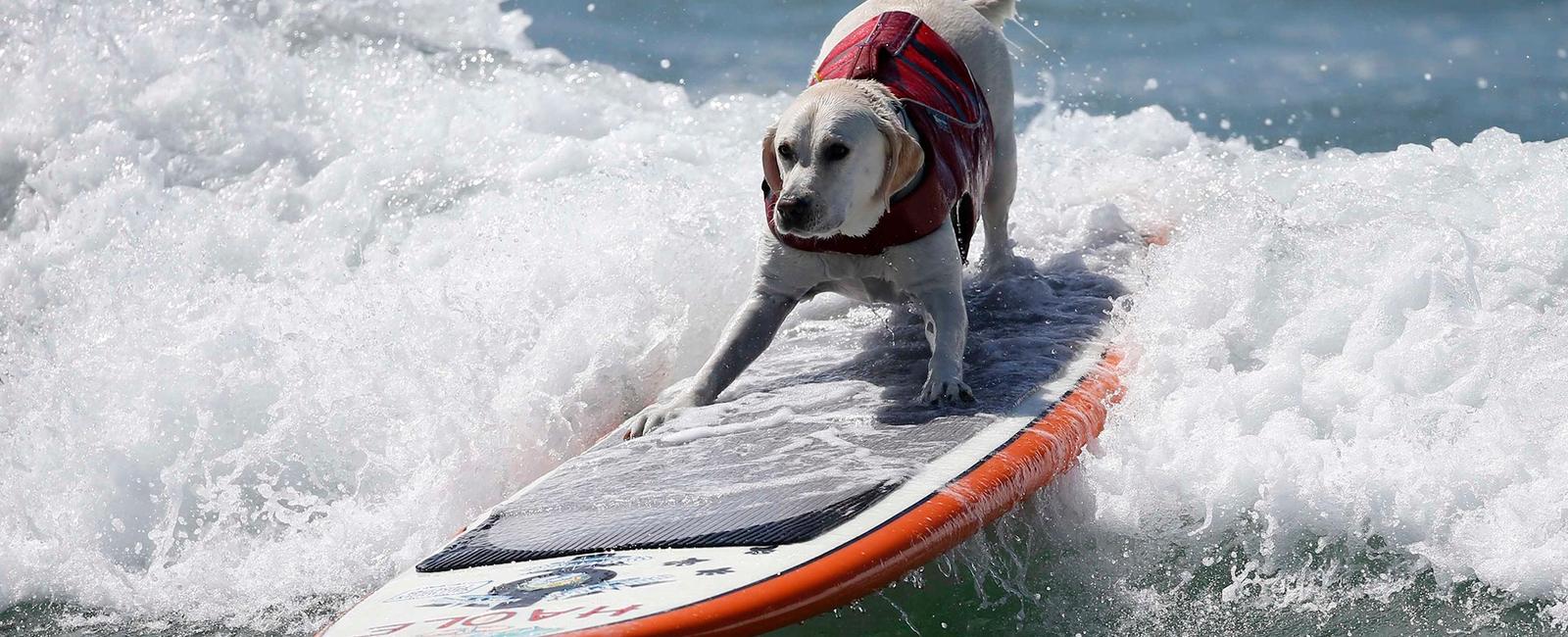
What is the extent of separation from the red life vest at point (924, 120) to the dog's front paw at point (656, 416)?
59 centimetres

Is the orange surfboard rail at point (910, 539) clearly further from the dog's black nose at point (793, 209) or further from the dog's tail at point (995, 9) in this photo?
the dog's tail at point (995, 9)

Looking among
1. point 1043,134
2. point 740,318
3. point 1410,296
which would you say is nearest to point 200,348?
point 740,318

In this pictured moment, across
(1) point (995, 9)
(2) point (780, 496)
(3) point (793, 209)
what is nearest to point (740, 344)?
(3) point (793, 209)

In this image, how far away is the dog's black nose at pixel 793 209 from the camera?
4035 mm

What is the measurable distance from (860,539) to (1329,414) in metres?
1.76

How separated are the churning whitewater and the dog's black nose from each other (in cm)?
100

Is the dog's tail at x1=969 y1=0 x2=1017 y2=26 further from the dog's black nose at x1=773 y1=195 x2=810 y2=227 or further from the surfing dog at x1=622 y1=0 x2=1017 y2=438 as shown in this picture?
the dog's black nose at x1=773 y1=195 x2=810 y2=227

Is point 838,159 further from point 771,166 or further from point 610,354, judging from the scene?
point 610,354

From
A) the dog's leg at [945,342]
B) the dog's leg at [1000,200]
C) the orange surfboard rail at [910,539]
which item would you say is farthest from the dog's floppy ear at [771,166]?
the dog's leg at [1000,200]

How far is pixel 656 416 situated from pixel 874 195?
936 mm

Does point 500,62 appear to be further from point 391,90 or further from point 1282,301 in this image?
point 1282,301

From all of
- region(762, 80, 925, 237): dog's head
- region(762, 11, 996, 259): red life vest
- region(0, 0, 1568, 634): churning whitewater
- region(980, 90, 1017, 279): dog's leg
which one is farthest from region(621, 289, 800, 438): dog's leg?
region(980, 90, 1017, 279): dog's leg

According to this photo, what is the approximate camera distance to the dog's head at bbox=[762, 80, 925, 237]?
4086 millimetres

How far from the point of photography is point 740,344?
4633 mm
